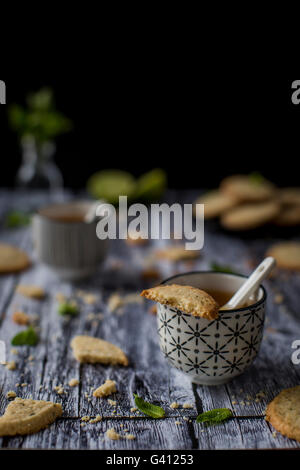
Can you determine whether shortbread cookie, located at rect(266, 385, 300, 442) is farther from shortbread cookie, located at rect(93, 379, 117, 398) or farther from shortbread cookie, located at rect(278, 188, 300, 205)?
shortbread cookie, located at rect(278, 188, 300, 205)

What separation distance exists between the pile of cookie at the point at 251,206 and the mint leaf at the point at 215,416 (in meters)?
1.00

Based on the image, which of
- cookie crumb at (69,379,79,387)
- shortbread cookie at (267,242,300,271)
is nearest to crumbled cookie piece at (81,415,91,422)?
cookie crumb at (69,379,79,387)

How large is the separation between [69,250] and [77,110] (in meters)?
1.50

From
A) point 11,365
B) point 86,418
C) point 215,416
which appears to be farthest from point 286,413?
point 11,365

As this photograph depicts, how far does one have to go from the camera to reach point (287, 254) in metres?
1.70

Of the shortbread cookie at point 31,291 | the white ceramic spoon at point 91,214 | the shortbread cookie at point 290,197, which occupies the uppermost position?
the white ceramic spoon at point 91,214

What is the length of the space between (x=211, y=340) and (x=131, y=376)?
0.21 meters

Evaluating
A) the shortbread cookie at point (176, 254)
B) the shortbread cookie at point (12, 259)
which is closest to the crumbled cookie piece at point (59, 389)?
the shortbread cookie at point (12, 259)

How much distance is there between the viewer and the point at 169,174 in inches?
115

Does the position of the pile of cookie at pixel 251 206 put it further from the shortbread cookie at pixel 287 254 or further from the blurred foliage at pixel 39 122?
Answer: the blurred foliage at pixel 39 122

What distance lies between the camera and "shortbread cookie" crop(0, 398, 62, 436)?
2.89 ft

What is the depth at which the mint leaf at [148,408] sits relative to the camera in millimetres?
940

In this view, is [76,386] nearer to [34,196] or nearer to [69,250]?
[69,250]
